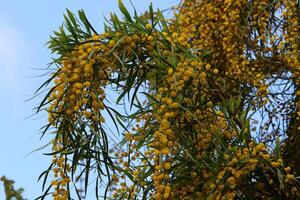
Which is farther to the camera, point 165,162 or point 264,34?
point 264,34

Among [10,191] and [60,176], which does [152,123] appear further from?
[10,191]

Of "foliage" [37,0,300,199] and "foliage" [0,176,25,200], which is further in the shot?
"foliage" [37,0,300,199]

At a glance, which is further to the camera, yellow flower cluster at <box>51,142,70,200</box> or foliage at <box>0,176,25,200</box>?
yellow flower cluster at <box>51,142,70,200</box>

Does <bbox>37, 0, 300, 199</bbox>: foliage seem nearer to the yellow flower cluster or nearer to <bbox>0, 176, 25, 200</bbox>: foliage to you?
the yellow flower cluster

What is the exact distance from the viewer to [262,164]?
129 inches

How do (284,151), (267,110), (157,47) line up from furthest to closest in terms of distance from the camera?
(267,110)
(284,151)
(157,47)

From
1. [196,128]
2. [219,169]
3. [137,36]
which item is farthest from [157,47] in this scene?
[219,169]

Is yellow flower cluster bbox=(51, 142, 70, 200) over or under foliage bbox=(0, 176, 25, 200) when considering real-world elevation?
over

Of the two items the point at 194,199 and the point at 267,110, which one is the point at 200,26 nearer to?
the point at 267,110

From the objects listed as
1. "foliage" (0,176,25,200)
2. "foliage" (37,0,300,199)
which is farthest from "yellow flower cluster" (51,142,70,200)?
"foliage" (0,176,25,200)

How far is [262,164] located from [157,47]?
81cm

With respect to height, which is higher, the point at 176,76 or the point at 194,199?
the point at 176,76

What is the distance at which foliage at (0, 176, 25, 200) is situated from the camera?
4.83 ft

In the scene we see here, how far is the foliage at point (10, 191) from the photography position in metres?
1.47
